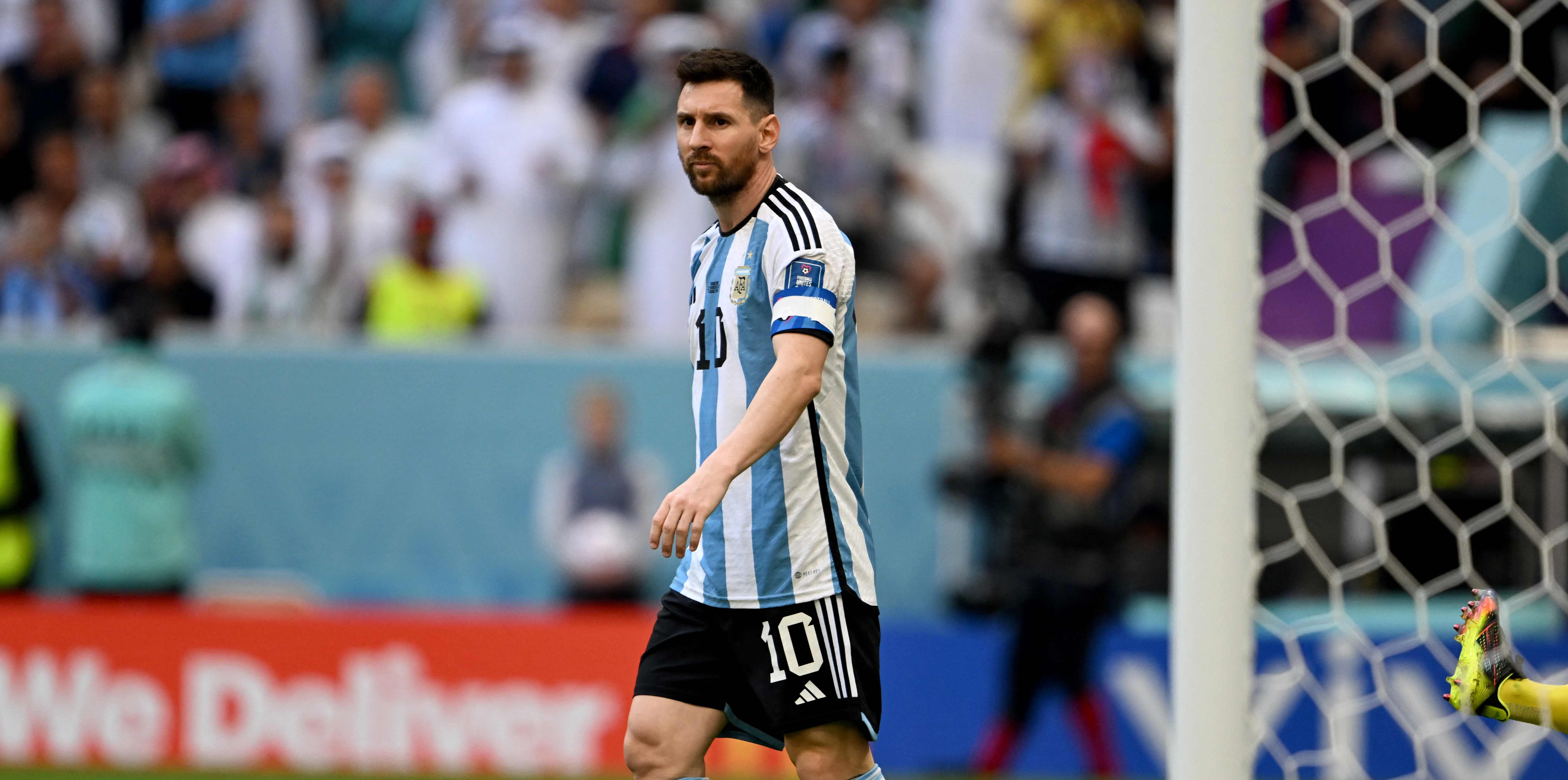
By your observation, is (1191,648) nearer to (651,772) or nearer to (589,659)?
(651,772)

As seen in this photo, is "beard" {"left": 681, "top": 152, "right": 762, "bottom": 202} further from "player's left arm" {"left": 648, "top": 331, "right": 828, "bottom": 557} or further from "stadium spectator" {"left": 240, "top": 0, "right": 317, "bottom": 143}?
"stadium spectator" {"left": 240, "top": 0, "right": 317, "bottom": 143}

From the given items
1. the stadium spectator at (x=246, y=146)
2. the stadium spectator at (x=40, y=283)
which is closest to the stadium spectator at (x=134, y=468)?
the stadium spectator at (x=40, y=283)

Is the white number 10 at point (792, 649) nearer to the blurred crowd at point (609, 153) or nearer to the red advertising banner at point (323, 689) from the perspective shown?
the red advertising banner at point (323, 689)

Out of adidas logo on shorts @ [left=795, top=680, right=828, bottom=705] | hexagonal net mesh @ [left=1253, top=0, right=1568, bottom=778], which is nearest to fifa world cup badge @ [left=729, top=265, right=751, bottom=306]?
adidas logo on shorts @ [left=795, top=680, right=828, bottom=705]

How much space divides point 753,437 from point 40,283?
7476 mm

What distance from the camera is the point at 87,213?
9.91m

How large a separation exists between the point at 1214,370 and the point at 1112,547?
12.1 feet

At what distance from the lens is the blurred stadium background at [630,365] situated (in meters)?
7.54

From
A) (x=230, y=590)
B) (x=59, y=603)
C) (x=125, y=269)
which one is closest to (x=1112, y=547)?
(x=230, y=590)

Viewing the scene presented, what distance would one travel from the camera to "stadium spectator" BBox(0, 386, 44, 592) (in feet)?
27.4

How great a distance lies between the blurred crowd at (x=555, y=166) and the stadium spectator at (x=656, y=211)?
16 millimetres

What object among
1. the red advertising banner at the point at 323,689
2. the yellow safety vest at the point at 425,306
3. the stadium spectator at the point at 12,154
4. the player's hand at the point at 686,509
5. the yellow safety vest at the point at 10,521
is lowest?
the red advertising banner at the point at 323,689

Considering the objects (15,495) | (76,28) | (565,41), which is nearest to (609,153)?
(565,41)

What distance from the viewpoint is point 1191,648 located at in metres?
3.86
